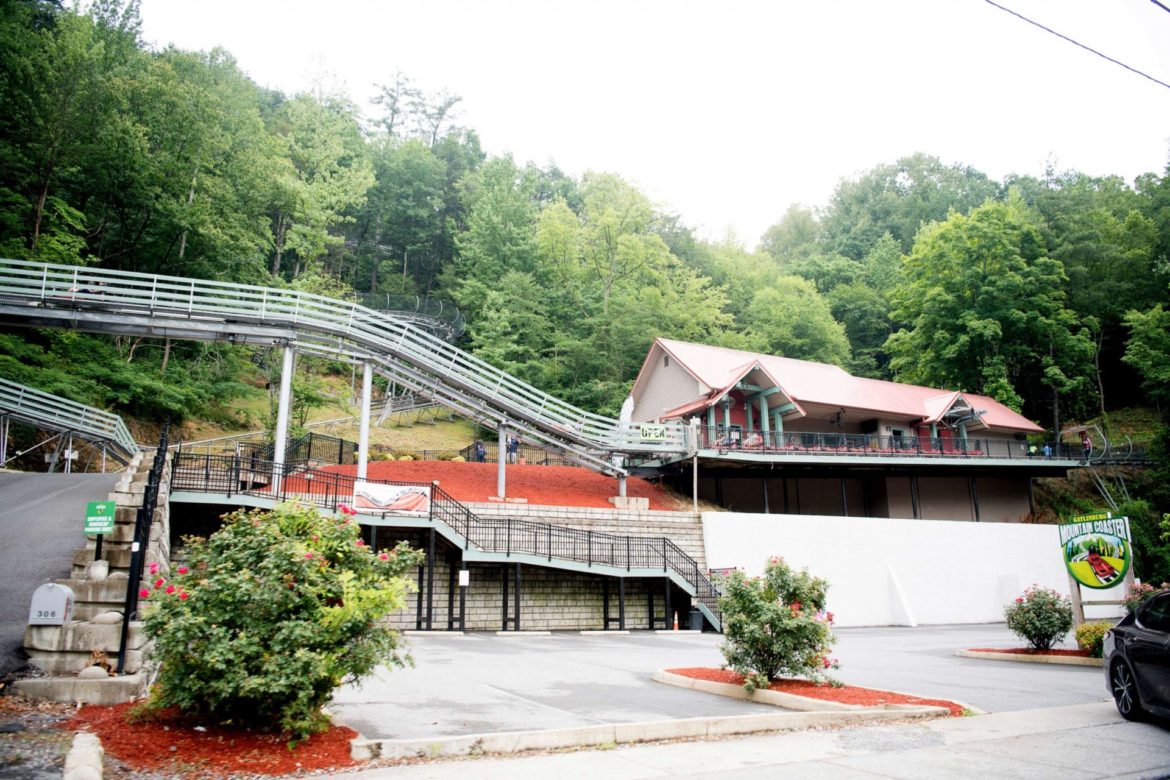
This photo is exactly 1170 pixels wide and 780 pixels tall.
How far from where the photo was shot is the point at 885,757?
6477 mm

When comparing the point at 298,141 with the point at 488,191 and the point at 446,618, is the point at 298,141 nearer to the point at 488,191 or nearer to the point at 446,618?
the point at 488,191

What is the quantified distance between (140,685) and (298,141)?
5147 centimetres

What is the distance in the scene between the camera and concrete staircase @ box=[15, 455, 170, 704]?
7059 mm

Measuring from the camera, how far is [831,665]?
390 inches

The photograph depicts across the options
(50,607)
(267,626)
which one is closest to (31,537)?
(50,607)

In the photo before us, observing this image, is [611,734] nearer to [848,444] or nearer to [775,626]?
[775,626]

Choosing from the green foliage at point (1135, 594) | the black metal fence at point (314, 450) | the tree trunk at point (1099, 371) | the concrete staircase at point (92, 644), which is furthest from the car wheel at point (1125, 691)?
the tree trunk at point (1099, 371)

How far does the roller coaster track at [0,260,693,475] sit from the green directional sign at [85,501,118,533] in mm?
14863

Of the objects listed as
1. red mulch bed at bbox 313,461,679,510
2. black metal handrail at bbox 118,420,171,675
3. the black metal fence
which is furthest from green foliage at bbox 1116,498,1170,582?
black metal handrail at bbox 118,420,171,675

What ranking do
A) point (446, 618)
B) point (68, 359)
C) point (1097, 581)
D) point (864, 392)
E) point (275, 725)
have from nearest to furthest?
point (275, 725) < point (1097, 581) < point (446, 618) < point (68, 359) < point (864, 392)

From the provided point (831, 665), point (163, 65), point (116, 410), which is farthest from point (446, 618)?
point (163, 65)

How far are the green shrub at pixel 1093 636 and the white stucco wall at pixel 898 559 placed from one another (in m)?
11.1

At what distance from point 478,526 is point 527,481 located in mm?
8788

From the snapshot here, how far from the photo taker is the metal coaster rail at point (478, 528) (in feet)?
64.3
